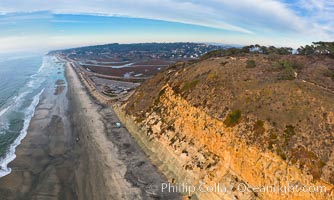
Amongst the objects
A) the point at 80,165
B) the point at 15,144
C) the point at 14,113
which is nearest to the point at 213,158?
the point at 80,165

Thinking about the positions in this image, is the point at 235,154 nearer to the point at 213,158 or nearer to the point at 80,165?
the point at 213,158

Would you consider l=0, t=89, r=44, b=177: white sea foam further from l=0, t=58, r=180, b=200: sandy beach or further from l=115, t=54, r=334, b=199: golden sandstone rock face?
l=115, t=54, r=334, b=199: golden sandstone rock face

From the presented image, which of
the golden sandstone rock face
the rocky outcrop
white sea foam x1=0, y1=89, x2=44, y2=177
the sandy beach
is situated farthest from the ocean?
the golden sandstone rock face

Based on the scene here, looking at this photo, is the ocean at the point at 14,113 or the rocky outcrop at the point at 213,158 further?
the ocean at the point at 14,113

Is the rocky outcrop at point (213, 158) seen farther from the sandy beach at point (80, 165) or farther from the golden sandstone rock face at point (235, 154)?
the sandy beach at point (80, 165)

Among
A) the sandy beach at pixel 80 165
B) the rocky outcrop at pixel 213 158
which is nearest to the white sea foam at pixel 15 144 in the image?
the sandy beach at pixel 80 165

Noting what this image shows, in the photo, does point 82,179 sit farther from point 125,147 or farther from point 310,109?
point 310,109

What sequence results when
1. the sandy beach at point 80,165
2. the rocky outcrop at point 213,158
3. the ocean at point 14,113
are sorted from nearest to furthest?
the rocky outcrop at point 213,158 < the sandy beach at point 80,165 < the ocean at point 14,113
